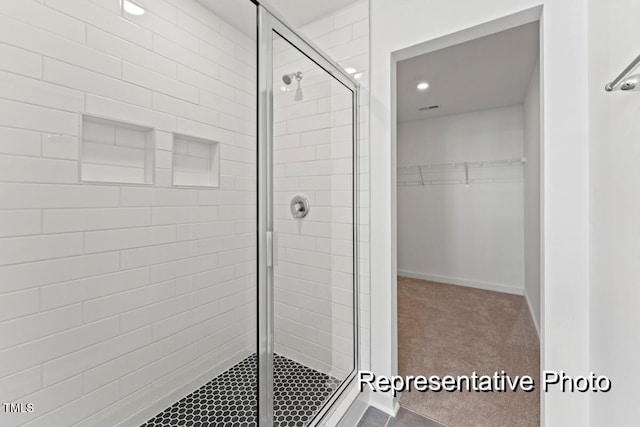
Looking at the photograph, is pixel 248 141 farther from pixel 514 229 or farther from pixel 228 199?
pixel 514 229

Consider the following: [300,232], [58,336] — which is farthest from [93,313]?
[300,232]

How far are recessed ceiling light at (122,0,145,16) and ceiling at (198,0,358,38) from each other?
35 centimetres

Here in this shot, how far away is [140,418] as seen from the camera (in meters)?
1.42

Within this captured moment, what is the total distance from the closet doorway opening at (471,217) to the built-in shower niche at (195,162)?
1.26 m

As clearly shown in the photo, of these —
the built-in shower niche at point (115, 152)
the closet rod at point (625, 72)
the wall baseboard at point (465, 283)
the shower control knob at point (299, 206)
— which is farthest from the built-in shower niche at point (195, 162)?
the wall baseboard at point (465, 283)

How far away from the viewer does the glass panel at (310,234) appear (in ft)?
4.24

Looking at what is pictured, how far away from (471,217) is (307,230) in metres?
3.31

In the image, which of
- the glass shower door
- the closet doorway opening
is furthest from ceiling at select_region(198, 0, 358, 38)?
the closet doorway opening

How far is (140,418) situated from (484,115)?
4632mm

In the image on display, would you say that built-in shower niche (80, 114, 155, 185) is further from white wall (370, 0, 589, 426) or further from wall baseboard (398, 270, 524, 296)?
wall baseboard (398, 270, 524, 296)

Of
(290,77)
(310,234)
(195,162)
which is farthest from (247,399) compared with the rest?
(290,77)

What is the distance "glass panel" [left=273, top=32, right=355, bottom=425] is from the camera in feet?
4.24

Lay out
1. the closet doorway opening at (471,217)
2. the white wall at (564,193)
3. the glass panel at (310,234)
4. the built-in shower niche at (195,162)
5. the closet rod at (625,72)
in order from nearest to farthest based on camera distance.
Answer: the closet rod at (625,72), the white wall at (564,193), the glass panel at (310,234), the built-in shower niche at (195,162), the closet doorway opening at (471,217)

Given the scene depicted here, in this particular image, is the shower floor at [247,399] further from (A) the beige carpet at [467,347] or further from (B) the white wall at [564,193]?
(B) the white wall at [564,193]
